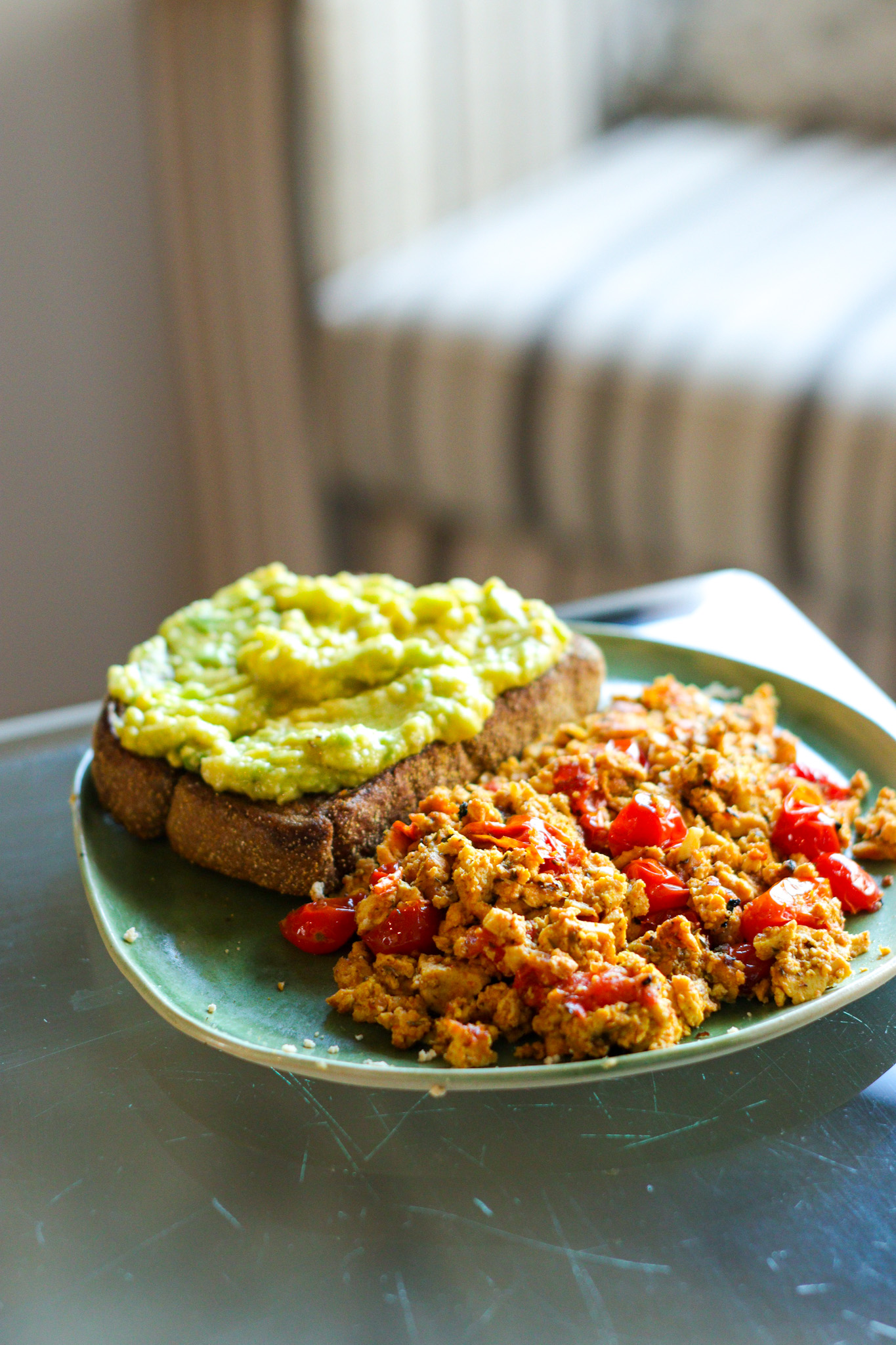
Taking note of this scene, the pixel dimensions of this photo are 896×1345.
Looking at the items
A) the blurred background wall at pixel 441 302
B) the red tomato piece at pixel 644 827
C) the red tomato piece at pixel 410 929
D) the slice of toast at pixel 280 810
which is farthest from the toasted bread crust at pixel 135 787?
the blurred background wall at pixel 441 302

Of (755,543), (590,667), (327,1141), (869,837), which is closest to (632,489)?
(755,543)

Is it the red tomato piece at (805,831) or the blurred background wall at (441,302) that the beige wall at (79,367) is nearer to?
the blurred background wall at (441,302)

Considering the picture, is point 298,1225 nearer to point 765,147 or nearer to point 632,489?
point 632,489

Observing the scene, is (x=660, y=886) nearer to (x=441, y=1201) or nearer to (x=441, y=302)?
(x=441, y=1201)

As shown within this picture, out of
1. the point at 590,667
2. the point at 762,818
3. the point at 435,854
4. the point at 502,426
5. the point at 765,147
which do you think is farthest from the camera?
the point at 765,147

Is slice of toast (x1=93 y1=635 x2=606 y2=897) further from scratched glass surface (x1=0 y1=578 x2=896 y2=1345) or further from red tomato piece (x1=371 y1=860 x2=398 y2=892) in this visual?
scratched glass surface (x1=0 y1=578 x2=896 y2=1345)

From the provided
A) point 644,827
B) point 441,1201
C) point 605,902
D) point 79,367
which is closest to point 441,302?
point 79,367
